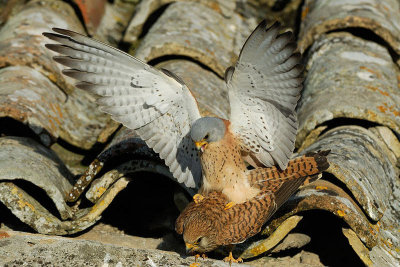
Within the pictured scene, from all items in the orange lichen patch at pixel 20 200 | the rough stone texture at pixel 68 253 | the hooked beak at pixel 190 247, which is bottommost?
the orange lichen patch at pixel 20 200

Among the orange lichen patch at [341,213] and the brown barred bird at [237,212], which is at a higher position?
the orange lichen patch at [341,213]

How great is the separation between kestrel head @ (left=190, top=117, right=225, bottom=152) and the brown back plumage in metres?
0.37

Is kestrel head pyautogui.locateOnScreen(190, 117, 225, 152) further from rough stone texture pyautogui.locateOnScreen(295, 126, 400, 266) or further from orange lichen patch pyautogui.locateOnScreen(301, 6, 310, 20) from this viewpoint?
orange lichen patch pyautogui.locateOnScreen(301, 6, 310, 20)

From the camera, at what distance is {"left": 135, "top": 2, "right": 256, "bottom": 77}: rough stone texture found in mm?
5121

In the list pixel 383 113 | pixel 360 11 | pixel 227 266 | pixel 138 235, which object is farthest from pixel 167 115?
pixel 360 11

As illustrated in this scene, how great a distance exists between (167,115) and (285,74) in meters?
0.90

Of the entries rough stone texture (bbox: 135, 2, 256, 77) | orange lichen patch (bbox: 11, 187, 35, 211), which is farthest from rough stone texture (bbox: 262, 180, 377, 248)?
rough stone texture (bbox: 135, 2, 256, 77)

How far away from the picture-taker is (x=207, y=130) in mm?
3629

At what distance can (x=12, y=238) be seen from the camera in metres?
2.97

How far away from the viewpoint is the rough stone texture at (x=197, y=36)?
5121mm

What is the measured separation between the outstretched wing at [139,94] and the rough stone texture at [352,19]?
7.31 feet

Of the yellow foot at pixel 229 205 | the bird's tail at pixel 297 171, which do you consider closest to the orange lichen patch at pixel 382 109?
the bird's tail at pixel 297 171

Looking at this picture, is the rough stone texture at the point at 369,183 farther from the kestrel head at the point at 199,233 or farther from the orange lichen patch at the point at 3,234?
the orange lichen patch at the point at 3,234

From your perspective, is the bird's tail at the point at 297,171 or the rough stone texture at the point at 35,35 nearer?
the bird's tail at the point at 297,171
